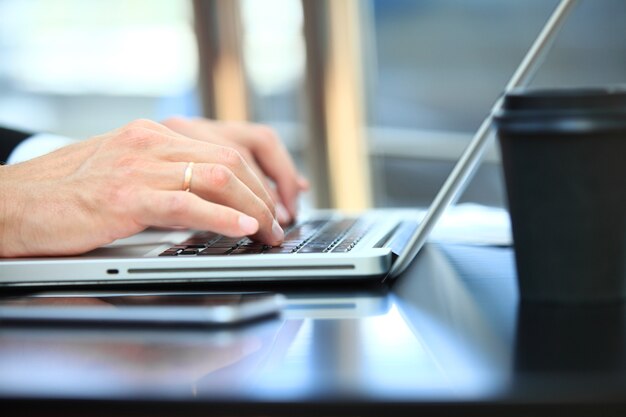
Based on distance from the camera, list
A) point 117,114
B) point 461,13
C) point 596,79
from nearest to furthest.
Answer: point 596,79 → point 461,13 → point 117,114

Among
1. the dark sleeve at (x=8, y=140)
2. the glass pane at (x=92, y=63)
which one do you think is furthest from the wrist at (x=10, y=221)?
the glass pane at (x=92, y=63)

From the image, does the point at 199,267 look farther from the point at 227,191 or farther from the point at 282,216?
the point at 282,216

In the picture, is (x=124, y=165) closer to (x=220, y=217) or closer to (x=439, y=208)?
(x=220, y=217)

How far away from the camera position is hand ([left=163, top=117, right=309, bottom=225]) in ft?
3.90

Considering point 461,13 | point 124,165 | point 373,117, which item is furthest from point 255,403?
point 461,13

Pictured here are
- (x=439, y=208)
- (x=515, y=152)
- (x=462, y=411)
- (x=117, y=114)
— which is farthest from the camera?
(x=117, y=114)

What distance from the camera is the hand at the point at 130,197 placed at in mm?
768

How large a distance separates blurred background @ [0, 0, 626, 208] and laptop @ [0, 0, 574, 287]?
2.70 meters

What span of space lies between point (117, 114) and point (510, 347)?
4793 mm

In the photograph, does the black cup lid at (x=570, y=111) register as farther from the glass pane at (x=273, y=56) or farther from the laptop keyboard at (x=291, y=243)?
the glass pane at (x=273, y=56)

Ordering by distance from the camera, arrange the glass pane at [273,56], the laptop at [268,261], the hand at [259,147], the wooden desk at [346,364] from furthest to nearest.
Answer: the glass pane at [273,56] → the hand at [259,147] → the laptop at [268,261] → the wooden desk at [346,364]

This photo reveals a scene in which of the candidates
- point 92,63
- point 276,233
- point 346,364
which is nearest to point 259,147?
point 276,233

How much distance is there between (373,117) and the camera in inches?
157

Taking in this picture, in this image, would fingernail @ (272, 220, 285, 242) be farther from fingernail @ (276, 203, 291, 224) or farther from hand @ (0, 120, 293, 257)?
fingernail @ (276, 203, 291, 224)
